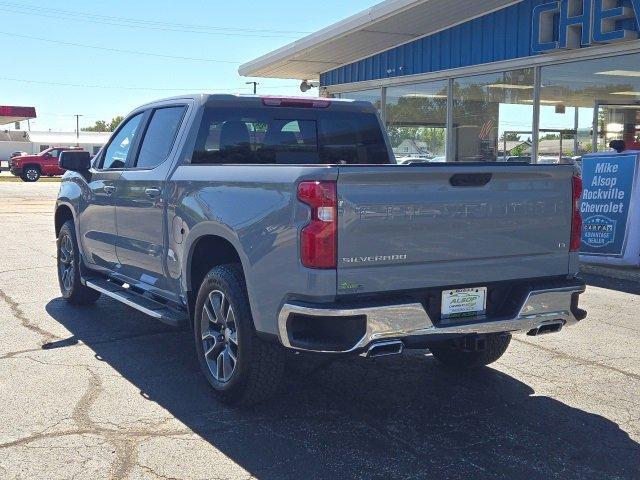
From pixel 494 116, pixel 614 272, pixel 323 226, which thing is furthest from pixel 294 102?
pixel 494 116

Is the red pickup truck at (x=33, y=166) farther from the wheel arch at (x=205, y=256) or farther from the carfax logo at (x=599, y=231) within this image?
the wheel arch at (x=205, y=256)

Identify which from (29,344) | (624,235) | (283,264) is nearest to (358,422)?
(283,264)

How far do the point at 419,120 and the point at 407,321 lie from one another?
1257 cm

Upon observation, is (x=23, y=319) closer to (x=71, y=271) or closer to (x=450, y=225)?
(x=71, y=271)

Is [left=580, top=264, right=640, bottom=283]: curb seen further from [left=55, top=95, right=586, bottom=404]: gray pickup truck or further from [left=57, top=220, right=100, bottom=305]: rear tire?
[left=57, top=220, right=100, bottom=305]: rear tire

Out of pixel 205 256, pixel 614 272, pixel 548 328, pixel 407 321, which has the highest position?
pixel 205 256

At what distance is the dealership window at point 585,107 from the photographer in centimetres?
1159

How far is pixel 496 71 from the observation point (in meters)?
13.5

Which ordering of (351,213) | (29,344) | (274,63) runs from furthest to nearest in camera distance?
(274,63) → (29,344) → (351,213)

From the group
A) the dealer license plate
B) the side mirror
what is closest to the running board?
the side mirror

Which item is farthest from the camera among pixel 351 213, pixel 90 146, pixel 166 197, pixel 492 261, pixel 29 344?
pixel 90 146

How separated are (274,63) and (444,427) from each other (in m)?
15.4

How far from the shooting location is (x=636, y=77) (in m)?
11.2

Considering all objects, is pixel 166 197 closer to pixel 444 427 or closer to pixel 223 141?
pixel 223 141
